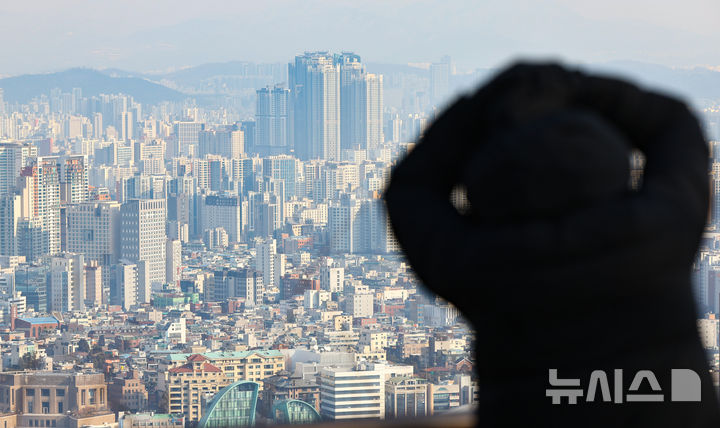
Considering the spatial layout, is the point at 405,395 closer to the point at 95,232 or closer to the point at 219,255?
the point at 95,232

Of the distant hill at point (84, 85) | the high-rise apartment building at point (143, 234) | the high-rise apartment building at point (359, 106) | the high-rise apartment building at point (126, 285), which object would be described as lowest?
the high-rise apartment building at point (126, 285)

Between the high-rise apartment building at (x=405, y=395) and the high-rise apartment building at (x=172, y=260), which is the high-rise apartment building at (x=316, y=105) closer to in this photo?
the high-rise apartment building at (x=172, y=260)

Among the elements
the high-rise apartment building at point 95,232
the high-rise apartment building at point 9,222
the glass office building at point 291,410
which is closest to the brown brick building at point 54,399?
the glass office building at point 291,410

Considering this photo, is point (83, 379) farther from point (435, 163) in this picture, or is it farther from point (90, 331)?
point (435, 163)

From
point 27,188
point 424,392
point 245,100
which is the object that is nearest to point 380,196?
point 424,392

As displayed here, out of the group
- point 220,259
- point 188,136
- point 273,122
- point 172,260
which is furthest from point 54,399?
point 273,122

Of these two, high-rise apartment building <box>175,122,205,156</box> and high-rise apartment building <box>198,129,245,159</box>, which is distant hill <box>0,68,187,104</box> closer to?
high-rise apartment building <box>175,122,205,156</box>
